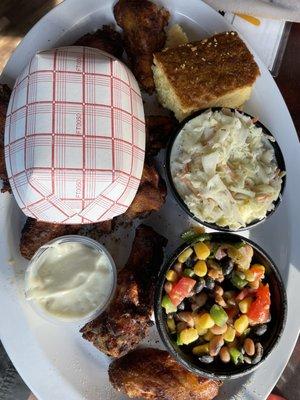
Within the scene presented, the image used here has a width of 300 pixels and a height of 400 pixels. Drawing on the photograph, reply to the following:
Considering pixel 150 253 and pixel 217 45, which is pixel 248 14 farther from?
pixel 150 253

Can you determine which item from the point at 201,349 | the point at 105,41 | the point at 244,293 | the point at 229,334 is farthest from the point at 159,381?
the point at 105,41

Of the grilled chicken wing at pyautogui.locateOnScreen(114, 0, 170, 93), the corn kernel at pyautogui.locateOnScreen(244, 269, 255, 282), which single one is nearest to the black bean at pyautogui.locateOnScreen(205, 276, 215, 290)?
the corn kernel at pyautogui.locateOnScreen(244, 269, 255, 282)

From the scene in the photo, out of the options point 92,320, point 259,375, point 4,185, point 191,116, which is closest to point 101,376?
point 92,320

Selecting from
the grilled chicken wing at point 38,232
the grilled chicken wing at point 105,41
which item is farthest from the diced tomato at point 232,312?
the grilled chicken wing at point 105,41

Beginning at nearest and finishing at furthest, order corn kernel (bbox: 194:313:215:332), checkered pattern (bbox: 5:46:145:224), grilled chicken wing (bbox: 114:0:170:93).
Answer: checkered pattern (bbox: 5:46:145:224)
corn kernel (bbox: 194:313:215:332)
grilled chicken wing (bbox: 114:0:170:93)

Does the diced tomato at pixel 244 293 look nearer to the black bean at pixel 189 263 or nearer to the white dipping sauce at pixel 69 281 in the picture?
the black bean at pixel 189 263

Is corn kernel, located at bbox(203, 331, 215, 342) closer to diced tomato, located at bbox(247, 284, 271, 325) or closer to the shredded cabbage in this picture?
diced tomato, located at bbox(247, 284, 271, 325)
